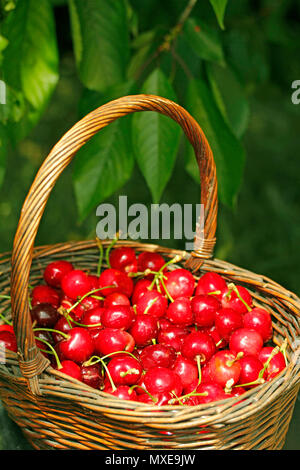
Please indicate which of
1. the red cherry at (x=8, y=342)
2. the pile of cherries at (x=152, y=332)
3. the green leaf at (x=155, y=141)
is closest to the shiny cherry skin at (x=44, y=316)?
the pile of cherries at (x=152, y=332)

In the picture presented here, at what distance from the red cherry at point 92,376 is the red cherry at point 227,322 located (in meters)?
0.32

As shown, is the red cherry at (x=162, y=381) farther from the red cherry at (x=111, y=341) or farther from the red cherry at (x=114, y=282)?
the red cherry at (x=114, y=282)

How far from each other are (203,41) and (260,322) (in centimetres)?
83

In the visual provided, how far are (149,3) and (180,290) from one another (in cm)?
114

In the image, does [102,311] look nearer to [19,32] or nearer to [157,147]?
[157,147]

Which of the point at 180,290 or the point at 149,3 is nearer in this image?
the point at 180,290

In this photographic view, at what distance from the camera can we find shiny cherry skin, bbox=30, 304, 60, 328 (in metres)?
1.29

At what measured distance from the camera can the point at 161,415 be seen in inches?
36.9

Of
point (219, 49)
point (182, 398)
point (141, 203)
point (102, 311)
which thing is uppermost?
point (219, 49)

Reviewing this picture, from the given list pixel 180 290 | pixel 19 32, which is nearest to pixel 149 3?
pixel 19 32

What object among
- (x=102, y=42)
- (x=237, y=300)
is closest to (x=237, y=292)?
(x=237, y=300)

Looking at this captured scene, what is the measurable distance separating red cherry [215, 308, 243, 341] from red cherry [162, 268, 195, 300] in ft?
0.39

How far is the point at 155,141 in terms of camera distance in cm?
145

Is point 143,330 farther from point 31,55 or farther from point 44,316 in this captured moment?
point 31,55
